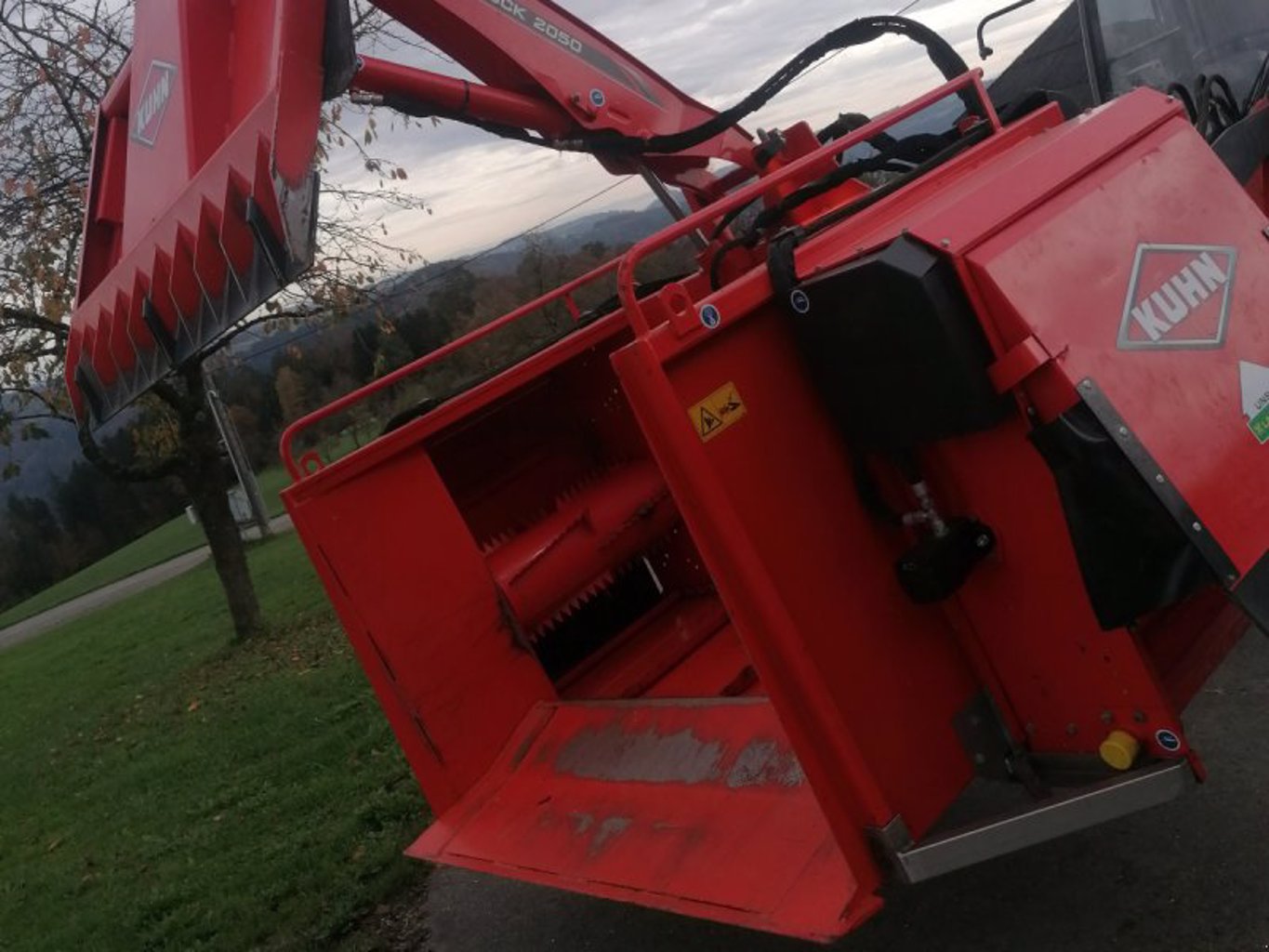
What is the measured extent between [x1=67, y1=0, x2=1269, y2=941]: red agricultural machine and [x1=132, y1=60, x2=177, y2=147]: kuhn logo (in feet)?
0.07

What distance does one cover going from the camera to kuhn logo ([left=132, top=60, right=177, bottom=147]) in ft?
11.5

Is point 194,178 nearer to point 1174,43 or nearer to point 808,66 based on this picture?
point 808,66

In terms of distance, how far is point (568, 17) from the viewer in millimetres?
3889

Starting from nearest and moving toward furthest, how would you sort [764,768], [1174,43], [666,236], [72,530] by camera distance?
[666,236], [764,768], [1174,43], [72,530]

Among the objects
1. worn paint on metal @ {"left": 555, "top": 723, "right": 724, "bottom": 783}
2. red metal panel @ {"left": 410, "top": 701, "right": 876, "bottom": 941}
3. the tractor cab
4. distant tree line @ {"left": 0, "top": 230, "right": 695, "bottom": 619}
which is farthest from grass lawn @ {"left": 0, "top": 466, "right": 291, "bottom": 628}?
the tractor cab

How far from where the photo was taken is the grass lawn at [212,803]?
5121 mm

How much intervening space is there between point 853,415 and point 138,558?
37121 millimetres

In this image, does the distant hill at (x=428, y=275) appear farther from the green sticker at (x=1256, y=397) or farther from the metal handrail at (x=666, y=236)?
the green sticker at (x=1256, y=397)

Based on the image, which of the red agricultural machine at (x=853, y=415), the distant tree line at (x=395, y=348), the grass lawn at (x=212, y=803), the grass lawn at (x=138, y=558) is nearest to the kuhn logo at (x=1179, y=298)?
the red agricultural machine at (x=853, y=415)

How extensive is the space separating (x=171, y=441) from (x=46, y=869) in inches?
212

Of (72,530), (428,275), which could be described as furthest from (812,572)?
(72,530)

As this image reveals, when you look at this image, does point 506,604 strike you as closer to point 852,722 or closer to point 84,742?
point 852,722

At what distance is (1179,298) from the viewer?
254 centimetres

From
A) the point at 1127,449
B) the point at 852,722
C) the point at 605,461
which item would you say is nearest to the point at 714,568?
the point at 852,722
